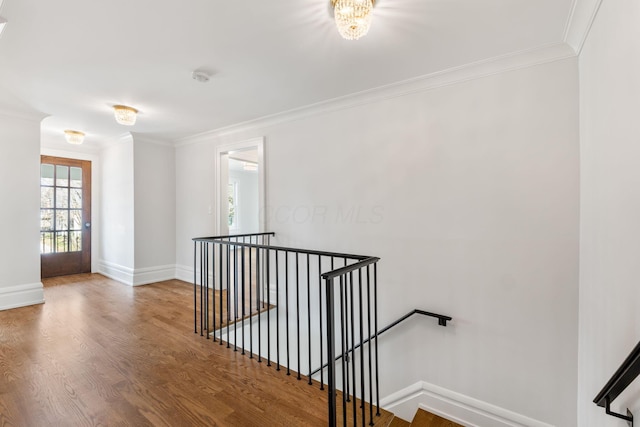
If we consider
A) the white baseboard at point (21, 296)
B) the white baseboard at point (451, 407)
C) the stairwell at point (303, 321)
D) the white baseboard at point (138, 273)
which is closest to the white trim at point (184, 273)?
the white baseboard at point (138, 273)

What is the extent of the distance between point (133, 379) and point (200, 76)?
2.58 meters

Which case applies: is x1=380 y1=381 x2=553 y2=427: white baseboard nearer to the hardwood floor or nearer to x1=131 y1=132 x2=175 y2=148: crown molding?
the hardwood floor

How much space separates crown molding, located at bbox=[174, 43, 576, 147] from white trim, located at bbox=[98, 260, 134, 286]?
3318 millimetres

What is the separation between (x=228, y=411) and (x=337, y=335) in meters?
1.75

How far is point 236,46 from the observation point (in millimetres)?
2197

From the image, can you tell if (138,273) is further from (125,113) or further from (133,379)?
(133,379)

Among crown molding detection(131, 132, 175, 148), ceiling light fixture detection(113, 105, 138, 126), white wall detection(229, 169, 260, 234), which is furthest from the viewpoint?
white wall detection(229, 169, 260, 234)

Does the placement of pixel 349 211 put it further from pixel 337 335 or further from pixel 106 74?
pixel 106 74

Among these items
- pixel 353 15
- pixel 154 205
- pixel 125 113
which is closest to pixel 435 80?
pixel 353 15

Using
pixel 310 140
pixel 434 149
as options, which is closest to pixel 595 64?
pixel 434 149

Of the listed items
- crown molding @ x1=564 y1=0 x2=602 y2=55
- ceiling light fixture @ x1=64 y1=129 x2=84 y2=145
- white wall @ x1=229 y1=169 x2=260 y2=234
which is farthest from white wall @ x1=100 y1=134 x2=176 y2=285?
crown molding @ x1=564 y1=0 x2=602 y2=55

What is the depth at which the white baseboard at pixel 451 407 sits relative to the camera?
2.35m

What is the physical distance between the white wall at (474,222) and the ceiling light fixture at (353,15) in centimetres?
133

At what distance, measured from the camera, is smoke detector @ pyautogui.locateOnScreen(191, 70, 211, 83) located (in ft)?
8.46
